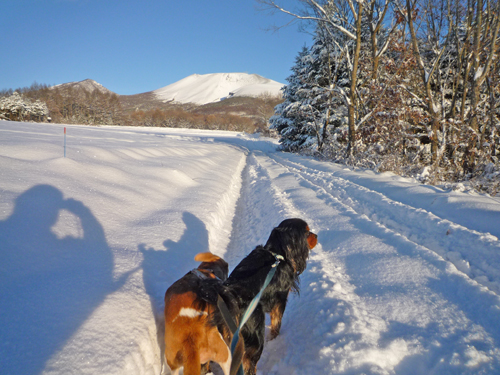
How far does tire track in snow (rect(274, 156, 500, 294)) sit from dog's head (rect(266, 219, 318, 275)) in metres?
1.86

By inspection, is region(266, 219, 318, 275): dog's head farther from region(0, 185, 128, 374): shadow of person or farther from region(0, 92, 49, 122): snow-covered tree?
region(0, 92, 49, 122): snow-covered tree

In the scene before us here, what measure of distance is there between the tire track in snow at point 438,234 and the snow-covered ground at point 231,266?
0.06 feet

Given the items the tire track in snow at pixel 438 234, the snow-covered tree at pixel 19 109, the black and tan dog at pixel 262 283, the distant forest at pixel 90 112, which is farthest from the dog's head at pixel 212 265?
the snow-covered tree at pixel 19 109

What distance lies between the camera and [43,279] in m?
1.77

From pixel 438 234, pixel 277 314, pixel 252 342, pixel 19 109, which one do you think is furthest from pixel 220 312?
pixel 19 109

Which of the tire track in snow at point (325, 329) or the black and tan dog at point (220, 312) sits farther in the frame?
the tire track in snow at point (325, 329)

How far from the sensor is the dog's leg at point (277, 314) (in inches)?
82.4

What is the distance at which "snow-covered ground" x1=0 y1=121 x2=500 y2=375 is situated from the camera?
1.52 meters

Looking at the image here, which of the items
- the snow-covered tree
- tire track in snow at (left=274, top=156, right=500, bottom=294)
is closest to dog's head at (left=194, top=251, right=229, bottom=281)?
tire track in snow at (left=274, top=156, right=500, bottom=294)

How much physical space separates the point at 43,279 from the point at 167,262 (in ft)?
3.65

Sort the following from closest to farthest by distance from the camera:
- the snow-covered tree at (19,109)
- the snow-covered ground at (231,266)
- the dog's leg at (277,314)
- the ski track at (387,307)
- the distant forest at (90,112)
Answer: the snow-covered ground at (231,266) → the ski track at (387,307) → the dog's leg at (277,314) → the snow-covered tree at (19,109) → the distant forest at (90,112)

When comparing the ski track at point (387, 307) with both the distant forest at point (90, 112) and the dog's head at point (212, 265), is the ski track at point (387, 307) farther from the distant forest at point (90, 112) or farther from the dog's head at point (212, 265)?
the distant forest at point (90, 112)

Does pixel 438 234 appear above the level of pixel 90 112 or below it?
below

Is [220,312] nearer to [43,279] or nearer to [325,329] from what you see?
[325,329]
